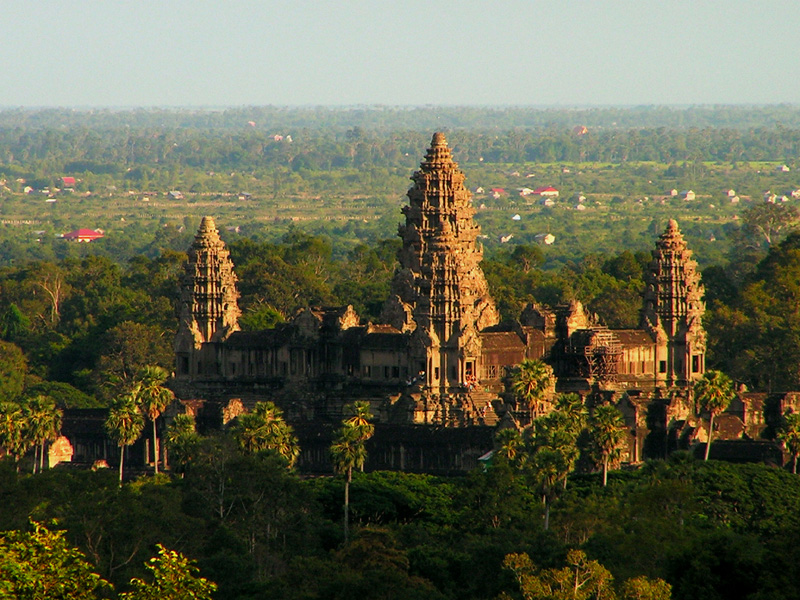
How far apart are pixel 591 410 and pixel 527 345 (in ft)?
19.5

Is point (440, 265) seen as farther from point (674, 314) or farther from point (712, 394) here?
point (712, 394)

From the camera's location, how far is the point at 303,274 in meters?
157

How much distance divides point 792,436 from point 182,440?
24.6 metres

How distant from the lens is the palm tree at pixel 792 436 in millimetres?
96250

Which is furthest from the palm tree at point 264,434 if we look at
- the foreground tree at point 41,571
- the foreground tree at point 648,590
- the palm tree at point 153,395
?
the foreground tree at point 41,571

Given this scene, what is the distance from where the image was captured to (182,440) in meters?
95.9

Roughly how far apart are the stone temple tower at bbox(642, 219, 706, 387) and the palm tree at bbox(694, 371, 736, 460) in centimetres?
1171

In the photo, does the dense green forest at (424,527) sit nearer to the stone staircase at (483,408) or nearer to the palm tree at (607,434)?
the palm tree at (607,434)

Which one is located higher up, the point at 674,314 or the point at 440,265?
the point at 440,265

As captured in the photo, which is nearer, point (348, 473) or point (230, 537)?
point (230, 537)

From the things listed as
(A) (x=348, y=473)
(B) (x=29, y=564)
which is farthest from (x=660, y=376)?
(B) (x=29, y=564)

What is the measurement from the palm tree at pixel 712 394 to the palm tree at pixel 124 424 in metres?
24.5

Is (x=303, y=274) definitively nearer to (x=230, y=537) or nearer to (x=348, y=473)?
(x=348, y=473)

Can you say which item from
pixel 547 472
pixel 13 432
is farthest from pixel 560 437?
pixel 13 432
